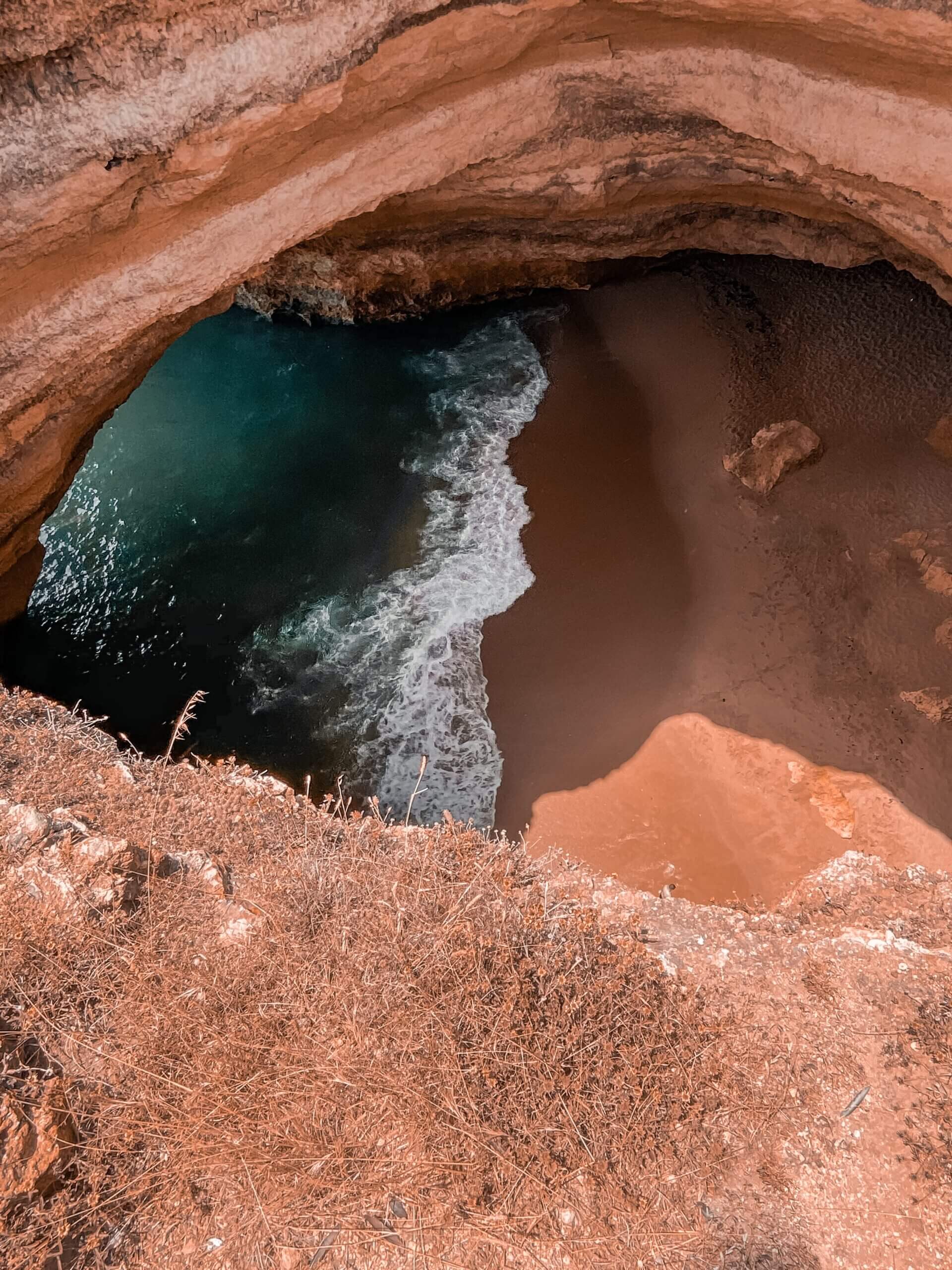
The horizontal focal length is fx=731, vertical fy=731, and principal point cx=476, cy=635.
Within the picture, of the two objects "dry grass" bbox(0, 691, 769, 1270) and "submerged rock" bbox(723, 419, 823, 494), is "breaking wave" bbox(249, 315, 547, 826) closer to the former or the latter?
"submerged rock" bbox(723, 419, 823, 494)

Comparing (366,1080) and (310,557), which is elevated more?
Answer: (366,1080)

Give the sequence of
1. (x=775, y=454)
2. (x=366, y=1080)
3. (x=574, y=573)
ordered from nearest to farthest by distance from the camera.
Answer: (x=366, y=1080)
(x=574, y=573)
(x=775, y=454)

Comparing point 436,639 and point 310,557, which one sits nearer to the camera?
point 436,639

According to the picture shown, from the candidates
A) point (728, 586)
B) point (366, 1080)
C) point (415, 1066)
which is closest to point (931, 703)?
point (728, 586)

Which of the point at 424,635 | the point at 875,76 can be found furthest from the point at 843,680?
the point at 875,76

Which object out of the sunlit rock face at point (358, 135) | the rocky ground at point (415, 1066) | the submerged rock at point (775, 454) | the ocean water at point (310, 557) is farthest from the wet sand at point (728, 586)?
the rocky ground at point (415, 1066)

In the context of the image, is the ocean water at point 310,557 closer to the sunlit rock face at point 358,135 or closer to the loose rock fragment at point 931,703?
the sunlit rock face at point 358,135

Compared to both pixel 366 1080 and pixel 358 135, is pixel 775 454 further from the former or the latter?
pixel 366 1080
